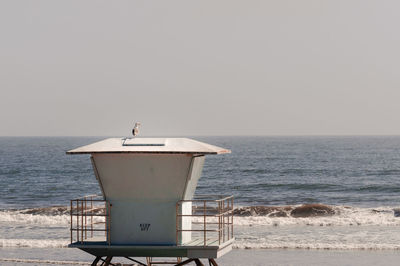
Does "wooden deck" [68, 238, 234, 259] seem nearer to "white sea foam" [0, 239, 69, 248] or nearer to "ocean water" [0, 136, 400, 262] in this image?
"ocean water" [0, 136, 400, 262]

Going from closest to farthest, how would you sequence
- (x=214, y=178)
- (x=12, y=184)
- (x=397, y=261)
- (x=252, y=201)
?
(x=397, y=261)
(x=252, y=201)
(x=12, y=184)
(x=214, y=178)

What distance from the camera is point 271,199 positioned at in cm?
5266

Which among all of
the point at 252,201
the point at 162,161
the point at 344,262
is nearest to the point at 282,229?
the point at 344,262

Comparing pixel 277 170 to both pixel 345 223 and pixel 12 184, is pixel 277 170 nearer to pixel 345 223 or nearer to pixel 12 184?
pixel 12 184

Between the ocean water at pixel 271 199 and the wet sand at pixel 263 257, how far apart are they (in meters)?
0.58

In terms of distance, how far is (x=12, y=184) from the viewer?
69.2m

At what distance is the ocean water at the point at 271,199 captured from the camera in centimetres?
3109

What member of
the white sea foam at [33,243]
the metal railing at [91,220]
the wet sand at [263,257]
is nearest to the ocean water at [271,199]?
the white sea foam at [33,243]

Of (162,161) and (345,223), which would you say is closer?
(162,161)

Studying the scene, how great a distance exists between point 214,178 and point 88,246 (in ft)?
191

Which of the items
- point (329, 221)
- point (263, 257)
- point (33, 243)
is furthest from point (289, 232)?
point (33, 243)

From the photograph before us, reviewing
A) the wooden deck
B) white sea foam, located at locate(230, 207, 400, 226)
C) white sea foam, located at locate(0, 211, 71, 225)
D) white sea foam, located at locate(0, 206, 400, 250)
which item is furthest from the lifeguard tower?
white sea foam, located at locate(0, 211, 71, 225)

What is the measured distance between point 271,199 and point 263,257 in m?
26.8

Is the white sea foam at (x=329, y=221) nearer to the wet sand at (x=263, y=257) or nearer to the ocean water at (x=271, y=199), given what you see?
the ocean water at (x=271, y=199)
